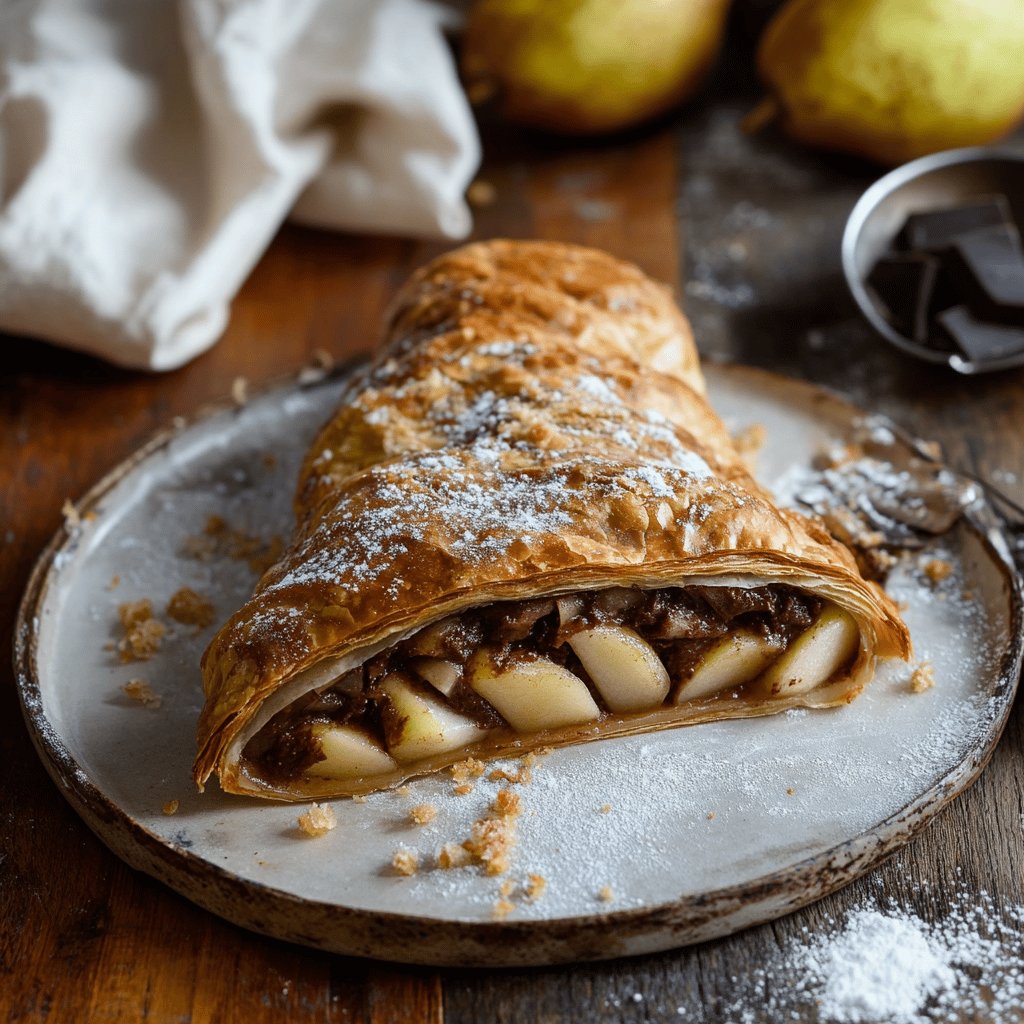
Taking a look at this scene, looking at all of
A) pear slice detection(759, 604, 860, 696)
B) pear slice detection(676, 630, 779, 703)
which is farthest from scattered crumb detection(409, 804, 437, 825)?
pear slice detection(759, 604, 860, 696)

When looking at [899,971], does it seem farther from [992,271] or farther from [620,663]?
[992,271]

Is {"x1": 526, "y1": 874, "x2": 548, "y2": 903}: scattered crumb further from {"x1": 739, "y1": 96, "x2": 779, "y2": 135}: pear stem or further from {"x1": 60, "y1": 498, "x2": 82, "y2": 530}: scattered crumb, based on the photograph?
{"x1": 739, "y1": 96, "x2": 779, "y2": 135}: pear stem

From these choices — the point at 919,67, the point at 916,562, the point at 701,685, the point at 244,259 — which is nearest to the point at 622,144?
the point at 919,67

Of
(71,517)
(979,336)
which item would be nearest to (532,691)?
(71,517)

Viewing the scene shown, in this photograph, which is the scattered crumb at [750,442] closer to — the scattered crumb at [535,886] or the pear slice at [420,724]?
the pear slice at [420,724]

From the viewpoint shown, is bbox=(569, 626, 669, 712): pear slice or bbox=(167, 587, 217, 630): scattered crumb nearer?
bbox=(569, 626, 669, 712): pear slice

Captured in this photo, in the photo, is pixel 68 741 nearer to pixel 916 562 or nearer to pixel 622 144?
pixel 916 562

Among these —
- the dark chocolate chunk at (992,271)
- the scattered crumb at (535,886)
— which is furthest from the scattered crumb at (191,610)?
the dark chocolate chunk at (992,271)
